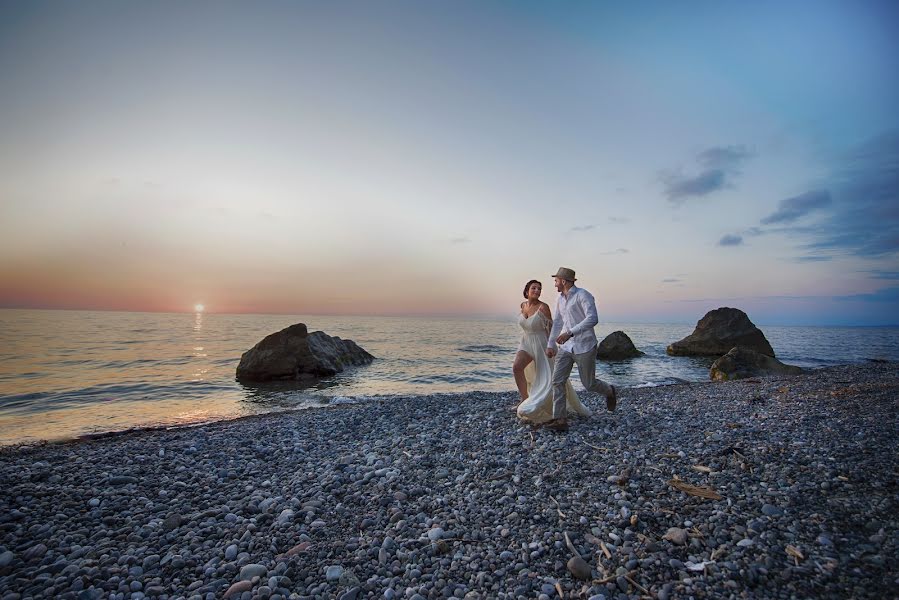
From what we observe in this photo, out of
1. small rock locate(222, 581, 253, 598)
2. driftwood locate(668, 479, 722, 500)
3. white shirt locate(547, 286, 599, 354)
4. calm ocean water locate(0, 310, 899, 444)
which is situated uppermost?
white shirt locate(547, 286, 599, 354)

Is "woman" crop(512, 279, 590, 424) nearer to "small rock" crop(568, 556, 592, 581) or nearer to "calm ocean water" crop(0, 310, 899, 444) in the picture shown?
"small rock" crop(568, 556, 592, 581)

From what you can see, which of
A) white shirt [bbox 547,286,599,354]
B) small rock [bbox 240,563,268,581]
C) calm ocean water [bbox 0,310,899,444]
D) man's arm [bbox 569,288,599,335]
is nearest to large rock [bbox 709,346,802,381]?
calm ocean water [bbox 0,310,899,444]

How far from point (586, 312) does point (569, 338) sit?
2.13 feet

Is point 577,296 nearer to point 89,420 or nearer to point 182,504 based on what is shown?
point 182,504

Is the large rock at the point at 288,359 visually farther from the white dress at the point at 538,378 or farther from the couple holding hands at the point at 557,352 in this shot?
the white dress at the point at 538,378

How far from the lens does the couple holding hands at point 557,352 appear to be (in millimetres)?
8266

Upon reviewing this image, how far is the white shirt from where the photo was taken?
318 inches

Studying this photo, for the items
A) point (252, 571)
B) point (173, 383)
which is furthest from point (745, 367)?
point (173, 383)

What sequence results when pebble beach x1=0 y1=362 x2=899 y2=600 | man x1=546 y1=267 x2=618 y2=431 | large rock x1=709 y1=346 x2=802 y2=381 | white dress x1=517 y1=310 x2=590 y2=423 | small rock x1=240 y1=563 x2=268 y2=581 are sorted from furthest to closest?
large rock x1=709 y1=346 x2=802 y2=381 → white dress x1=517 y1=310 x2=590 y2=423 → man x1=546 y1=267 x2=618 y2=431 → small rock x1=240 y1=563 x2=268 y2=581 → pebble beach x1=0 y1=362 x2=899 y2=600

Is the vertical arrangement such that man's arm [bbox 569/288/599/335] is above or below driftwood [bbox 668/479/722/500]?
above

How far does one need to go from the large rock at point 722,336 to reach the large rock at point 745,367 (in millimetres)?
15603

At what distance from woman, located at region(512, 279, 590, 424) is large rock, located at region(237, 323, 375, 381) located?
1623 centimetres

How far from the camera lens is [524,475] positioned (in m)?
6.37

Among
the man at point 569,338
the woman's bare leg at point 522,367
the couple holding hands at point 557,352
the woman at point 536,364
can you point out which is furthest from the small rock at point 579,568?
the woman's bare leg at point 522,367
